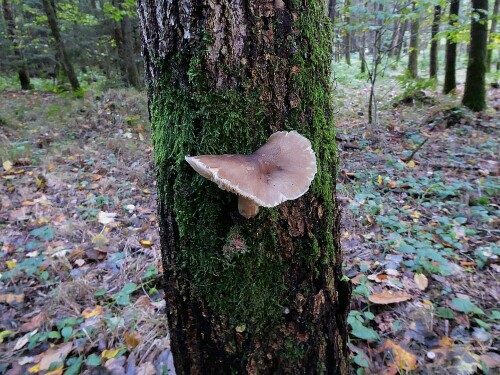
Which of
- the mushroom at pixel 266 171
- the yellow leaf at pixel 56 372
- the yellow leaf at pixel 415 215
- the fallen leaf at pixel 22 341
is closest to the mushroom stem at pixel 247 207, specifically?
the mushroom at pixel 266 171

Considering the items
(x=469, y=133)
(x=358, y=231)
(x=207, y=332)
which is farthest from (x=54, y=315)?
(x=469, y=133)

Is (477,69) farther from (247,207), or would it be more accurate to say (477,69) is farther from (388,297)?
(247,207)

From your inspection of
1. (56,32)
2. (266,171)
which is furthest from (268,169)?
(56,32)

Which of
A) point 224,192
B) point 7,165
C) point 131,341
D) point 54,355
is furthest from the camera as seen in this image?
point 7,165

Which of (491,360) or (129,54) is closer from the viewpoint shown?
(491,360)

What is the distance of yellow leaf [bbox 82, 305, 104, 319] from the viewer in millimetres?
2811

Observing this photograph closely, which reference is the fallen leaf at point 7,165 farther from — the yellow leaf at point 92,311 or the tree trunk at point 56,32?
the tree trunk at point 56,32

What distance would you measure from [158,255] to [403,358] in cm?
249

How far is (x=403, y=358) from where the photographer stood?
2213 mm

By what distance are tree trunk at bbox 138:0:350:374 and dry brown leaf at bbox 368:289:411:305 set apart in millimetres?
1107

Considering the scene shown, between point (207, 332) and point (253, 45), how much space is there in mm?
1321

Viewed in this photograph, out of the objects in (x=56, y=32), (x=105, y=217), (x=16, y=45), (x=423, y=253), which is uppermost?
(x=16, y=45)

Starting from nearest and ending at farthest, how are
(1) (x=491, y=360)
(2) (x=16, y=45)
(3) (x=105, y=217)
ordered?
(1) (x=491, y=360)
(3) (x=105, y=217)
(2) (x=16, y=45)

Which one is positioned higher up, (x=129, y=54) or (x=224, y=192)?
(x=129, y=54)
